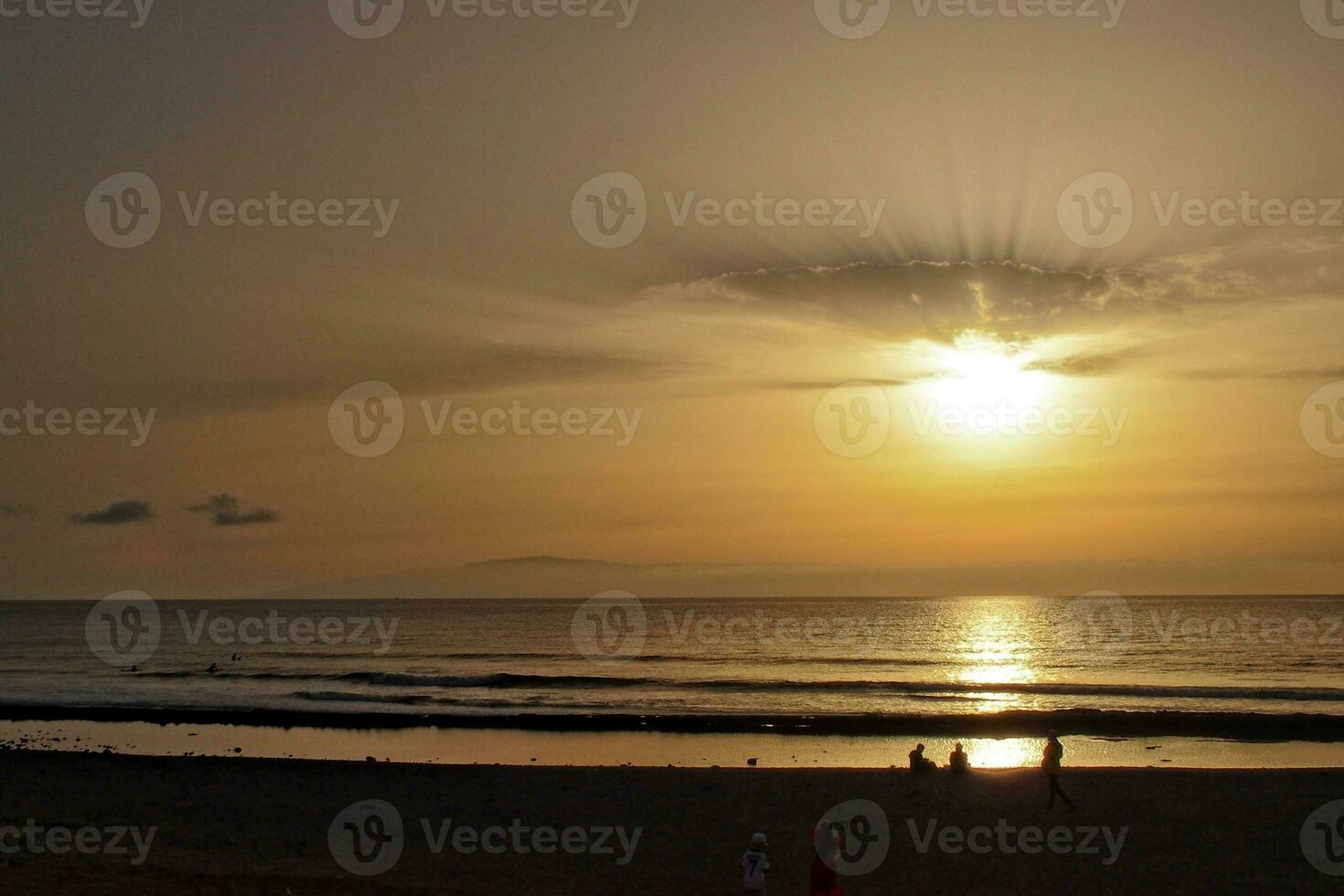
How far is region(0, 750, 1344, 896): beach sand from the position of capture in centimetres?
1784

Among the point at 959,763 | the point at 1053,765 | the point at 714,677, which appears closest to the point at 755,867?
the point at 1053,765

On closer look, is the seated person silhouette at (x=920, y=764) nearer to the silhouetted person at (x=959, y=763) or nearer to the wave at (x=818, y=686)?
the silhouetted person at (x=959, y=763)

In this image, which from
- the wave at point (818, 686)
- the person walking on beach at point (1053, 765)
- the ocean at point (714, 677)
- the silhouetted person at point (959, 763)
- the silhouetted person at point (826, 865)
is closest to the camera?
the silhouetted person at point (826, 865)

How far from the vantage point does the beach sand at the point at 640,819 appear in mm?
17844

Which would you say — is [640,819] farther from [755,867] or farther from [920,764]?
[755,867]

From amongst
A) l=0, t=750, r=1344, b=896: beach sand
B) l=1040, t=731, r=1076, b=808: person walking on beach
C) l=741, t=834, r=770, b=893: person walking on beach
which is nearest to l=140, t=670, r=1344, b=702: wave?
l=0, t=750, r=1344, b=896: beach sand

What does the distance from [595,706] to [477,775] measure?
20.3 m

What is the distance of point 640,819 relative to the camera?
901 inches

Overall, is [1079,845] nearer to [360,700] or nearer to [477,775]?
[477,775]

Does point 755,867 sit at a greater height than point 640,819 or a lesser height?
lesser

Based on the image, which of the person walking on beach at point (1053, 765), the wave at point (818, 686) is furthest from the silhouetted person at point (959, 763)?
the wave at point (818, 686)

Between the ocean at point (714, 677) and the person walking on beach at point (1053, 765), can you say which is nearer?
the person walking on beach at point (1053, 765)

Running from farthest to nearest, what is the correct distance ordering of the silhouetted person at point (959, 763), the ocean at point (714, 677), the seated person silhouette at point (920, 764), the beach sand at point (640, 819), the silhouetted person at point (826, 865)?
the ocean at point (714, 677) < the seated person silhouette at point (920, 764) < the silhouetted person at point (959, 763) < the beach sand at point (640, 819) < the silhouetted person at point (826, 865)

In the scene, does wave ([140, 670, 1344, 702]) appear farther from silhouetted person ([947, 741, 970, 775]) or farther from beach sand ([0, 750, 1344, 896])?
silhouetted person ([947, 741, 970, 775])
